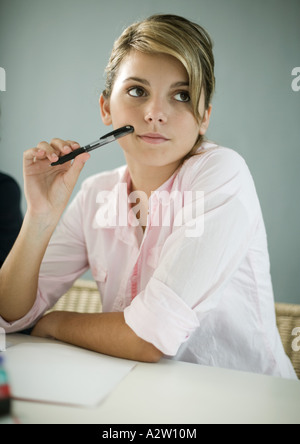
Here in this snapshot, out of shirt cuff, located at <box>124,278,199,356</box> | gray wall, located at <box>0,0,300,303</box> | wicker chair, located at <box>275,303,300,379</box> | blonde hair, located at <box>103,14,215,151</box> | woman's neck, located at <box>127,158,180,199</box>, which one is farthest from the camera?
gray wall, located at <box>0,0,300,303</box>

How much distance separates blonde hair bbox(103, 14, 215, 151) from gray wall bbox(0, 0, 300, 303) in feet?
1.16

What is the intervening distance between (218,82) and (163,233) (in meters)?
0.67

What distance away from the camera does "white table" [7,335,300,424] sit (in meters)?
0.47

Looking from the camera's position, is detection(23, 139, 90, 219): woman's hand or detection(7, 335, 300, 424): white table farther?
detection(23, 139, 90, 219): woman's hand

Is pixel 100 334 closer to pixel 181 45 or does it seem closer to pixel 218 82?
pixel 181 45

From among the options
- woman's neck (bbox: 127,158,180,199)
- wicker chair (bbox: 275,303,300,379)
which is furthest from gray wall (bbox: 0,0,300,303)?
woman's neck (bbox: 127,158,180,199)

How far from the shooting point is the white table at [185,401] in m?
0.47

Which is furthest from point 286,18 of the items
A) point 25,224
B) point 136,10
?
point 25,224

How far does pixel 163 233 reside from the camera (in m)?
0.83

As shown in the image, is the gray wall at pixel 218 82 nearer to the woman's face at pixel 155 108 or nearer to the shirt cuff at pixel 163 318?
the woman's face at pixel 155 108

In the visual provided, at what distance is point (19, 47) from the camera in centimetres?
135

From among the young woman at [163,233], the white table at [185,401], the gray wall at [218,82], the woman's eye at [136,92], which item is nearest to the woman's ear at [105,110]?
the young woman at [163,233]

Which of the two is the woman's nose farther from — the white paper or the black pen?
the white paper
